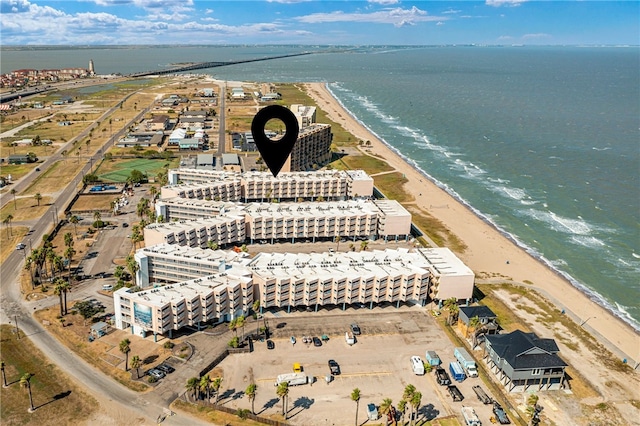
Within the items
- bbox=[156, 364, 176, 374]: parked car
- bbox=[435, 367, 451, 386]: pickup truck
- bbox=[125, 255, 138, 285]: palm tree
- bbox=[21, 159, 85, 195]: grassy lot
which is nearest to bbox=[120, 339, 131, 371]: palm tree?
bbox=[156, 364, 176, 374]: parked car

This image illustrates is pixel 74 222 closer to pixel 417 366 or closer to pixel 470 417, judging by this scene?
pixel 417 366

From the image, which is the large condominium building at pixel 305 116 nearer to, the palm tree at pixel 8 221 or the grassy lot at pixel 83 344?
the palm tree at pixel 8 221

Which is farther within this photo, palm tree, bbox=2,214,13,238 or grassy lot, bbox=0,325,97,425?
palm tree, bbox=2,214,13,238

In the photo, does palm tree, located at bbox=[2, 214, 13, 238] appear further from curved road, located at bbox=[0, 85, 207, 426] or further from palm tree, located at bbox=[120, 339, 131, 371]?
palm tree, located at bbox=[120, 339, 131, 371]

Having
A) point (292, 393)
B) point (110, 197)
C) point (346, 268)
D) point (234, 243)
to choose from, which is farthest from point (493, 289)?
point (110, 197)

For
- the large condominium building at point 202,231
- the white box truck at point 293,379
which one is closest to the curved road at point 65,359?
the white box truck at point 293,379

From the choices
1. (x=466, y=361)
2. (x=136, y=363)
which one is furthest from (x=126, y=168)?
(x=466, y=361)
